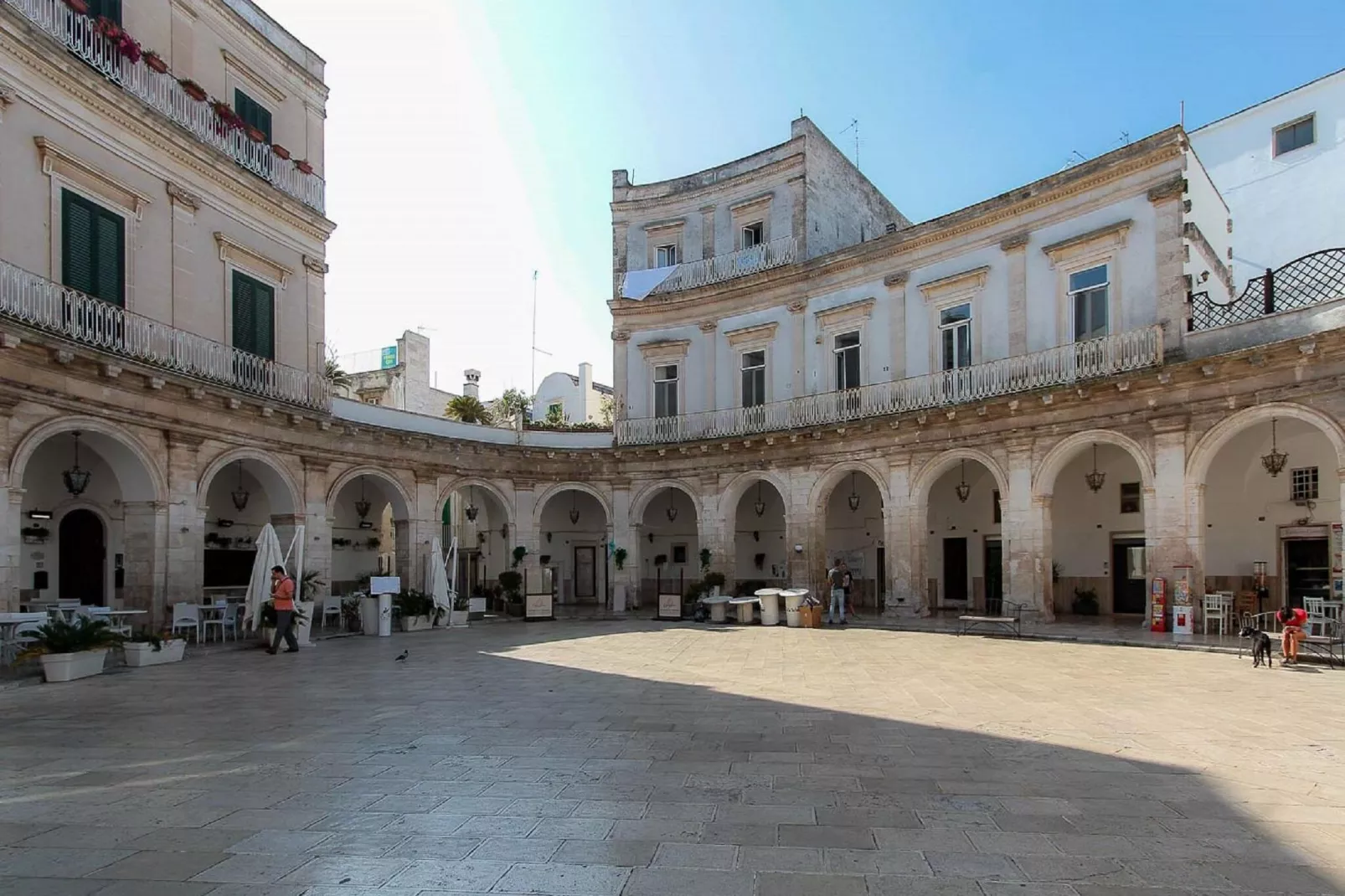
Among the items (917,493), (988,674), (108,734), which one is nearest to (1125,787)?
(988,674)

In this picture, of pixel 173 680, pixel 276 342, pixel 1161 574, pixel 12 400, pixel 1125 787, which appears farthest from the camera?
pixel 276 342

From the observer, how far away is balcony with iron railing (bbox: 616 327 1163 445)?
17.0 m

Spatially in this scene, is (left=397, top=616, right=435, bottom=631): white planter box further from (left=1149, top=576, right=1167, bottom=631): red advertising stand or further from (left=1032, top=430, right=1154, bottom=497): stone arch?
(left=1149, top=576, right=1167, bottom=631): red advertising stand

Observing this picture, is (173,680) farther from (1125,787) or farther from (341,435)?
(1125,787)

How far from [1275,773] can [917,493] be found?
46.2 ft

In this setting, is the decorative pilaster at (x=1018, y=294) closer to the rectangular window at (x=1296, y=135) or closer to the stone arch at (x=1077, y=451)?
the stone arch at (x=1077, y=451)

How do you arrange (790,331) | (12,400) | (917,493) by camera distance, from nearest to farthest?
(12,400) < (917,493) < (790,331)

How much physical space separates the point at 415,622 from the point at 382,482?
406 cm

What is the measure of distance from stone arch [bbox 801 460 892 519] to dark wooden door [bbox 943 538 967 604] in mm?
2745

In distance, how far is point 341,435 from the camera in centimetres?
1952

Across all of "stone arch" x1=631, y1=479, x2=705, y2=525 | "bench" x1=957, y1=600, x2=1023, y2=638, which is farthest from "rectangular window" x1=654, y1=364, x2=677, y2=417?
"bench" x1=957, y1=600, x2=1023, y2=638

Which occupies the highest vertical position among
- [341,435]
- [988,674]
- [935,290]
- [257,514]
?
[935,290]

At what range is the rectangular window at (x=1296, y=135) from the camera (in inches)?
912

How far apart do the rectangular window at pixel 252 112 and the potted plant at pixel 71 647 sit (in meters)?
11.3
